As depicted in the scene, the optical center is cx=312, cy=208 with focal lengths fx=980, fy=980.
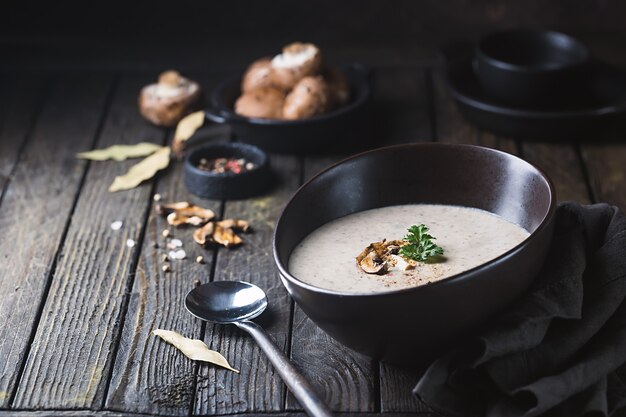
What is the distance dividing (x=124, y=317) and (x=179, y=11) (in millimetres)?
1316

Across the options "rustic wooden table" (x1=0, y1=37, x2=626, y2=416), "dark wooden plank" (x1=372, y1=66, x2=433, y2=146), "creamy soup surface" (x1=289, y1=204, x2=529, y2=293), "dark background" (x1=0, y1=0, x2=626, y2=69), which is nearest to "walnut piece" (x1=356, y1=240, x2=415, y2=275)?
"creamy soup surface" (x1=289, y1=204, x2=529, y2=293)

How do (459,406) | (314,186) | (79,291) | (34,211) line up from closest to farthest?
1. (459,406)
2. (314,186)
3. (79,291)
4. (34,211)

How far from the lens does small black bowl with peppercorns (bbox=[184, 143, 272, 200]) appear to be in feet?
6.29

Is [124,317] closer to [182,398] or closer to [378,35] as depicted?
[182,398]

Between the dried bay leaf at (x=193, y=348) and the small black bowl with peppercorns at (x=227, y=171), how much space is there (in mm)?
480

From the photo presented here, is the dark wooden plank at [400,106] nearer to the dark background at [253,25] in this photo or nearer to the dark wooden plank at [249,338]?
the dark background at [253,25]

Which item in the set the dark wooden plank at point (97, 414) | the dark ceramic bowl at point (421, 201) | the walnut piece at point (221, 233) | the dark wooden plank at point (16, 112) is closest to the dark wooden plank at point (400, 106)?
the walnut piece at point (221, 233)

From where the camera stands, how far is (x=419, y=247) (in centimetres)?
137

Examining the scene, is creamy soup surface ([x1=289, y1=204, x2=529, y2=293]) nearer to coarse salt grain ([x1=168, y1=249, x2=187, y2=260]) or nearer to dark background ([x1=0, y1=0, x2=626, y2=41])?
coarse salt grain ([x1=168, y1=249, x2=187, y2=260])

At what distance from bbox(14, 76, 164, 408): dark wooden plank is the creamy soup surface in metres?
0.34

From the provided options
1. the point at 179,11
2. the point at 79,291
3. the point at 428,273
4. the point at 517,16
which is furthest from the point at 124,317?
the point at 517,16

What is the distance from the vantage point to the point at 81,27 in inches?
106

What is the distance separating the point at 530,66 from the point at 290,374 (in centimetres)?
122

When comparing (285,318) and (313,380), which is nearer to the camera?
(313,380)
